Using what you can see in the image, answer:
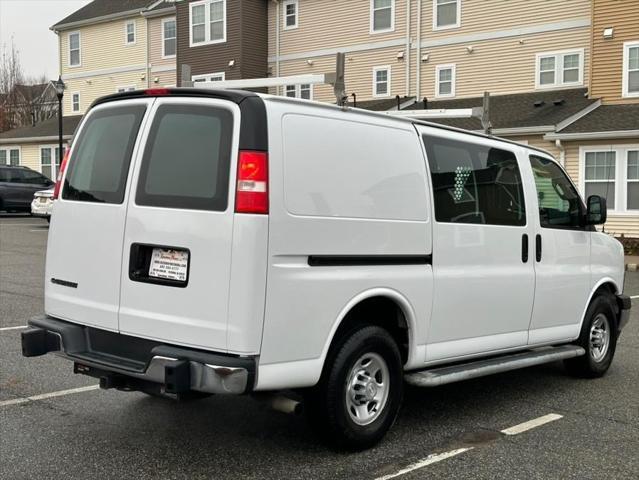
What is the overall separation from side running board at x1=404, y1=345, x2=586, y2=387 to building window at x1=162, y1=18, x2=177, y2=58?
1147 inches

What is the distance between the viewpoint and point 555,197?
6.48 m

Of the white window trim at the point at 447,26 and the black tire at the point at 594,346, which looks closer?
the black tire at the point at 594,346

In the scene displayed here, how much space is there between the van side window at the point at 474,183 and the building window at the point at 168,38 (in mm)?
28941

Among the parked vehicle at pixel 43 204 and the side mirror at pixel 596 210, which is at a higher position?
the side mirror at pixel 596 210

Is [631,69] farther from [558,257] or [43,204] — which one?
[43,204]

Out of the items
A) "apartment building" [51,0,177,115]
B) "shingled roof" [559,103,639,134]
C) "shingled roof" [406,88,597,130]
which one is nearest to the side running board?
"shingled roof" [559,103,639,134]

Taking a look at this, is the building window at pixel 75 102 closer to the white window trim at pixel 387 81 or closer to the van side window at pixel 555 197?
the white window trim at pixel 387 81

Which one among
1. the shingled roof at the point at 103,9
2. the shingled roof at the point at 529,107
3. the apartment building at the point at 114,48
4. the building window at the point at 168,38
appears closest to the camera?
the shingled roof at the point at 529,107

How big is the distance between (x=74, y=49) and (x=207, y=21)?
1084cm

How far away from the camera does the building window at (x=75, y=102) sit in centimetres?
3722

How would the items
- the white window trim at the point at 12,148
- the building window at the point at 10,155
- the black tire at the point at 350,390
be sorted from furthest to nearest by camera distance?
the building window at the point at 10,155
the white window trim at the point at 12,148
the black tire at the point at 350,390

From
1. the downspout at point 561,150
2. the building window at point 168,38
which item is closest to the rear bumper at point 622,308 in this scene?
the downspout at point 561,150

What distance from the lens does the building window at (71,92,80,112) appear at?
37.2 m

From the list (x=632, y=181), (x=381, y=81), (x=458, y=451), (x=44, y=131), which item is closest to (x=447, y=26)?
(x=381, y=81)
